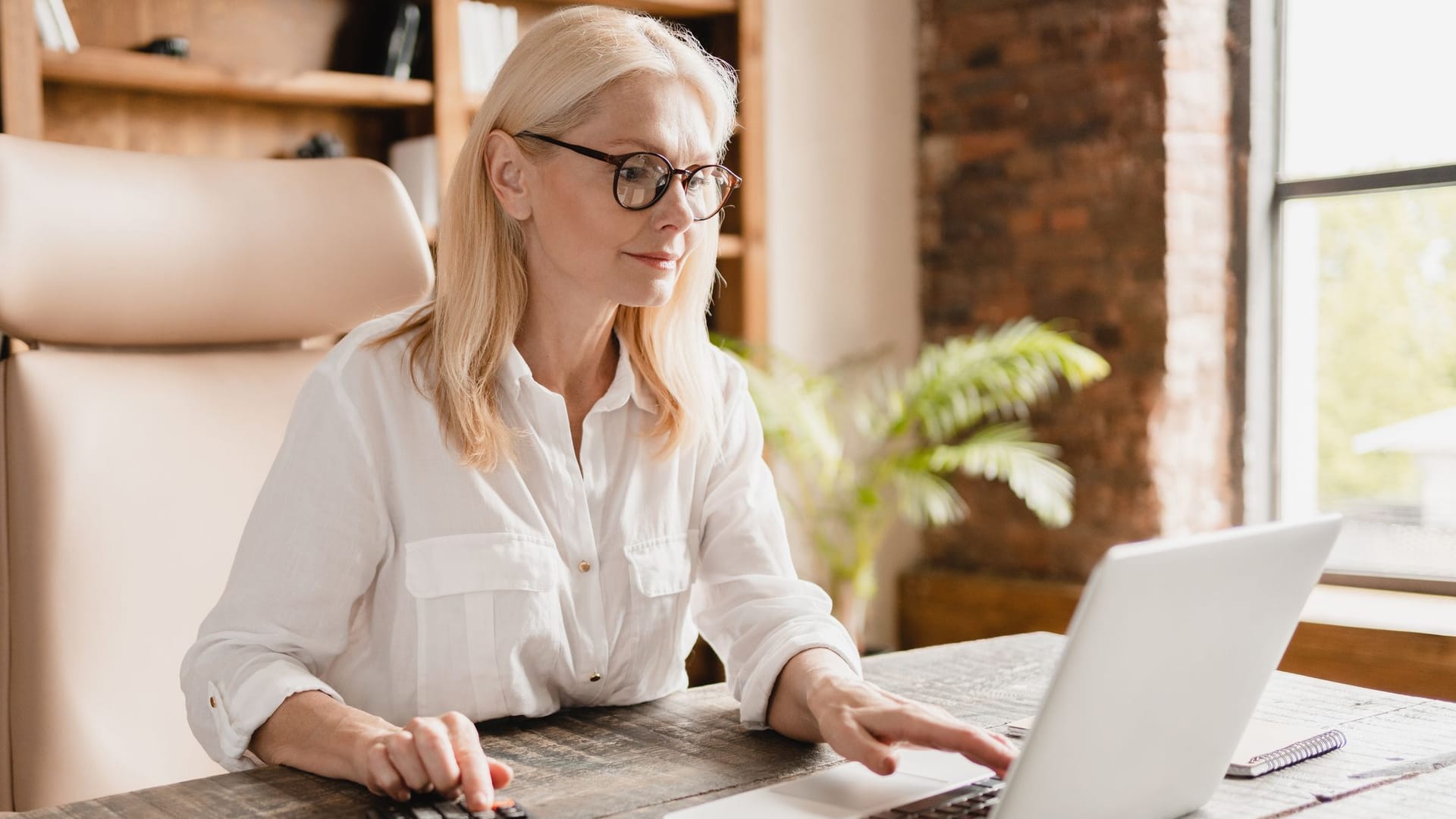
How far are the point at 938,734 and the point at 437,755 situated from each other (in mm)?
357

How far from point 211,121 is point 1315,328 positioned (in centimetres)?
259

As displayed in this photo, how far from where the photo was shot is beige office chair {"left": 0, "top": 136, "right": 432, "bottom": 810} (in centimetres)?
141

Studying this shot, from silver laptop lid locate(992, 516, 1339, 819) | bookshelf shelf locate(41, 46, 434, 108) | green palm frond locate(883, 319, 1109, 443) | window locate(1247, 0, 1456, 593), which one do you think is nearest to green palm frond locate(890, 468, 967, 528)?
green palm frond locate(883, 319, 1109, 443)

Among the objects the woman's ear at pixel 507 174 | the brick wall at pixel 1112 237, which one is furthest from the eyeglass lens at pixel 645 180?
the brick wall at pixel 1112 237

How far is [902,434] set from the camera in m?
3.25

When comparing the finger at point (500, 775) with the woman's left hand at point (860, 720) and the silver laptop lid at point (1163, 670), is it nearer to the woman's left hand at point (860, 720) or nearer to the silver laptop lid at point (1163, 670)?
the woman's left hand at point (860, 720)

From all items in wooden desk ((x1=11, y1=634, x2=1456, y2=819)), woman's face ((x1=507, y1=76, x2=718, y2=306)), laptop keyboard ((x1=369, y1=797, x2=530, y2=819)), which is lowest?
wooden desk ((x1=11, y1=634, x2=1456, y2=819))

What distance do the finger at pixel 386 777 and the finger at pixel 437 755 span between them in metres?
0.02

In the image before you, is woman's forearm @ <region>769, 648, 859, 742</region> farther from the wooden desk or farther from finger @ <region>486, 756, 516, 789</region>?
finger @ <region>486, 756, 516, 789</region>

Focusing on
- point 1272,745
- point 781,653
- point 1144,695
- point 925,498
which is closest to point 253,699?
point 781,653

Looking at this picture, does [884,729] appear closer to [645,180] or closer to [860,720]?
[860,720]

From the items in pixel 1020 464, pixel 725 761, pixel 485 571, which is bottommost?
pixel 1020 464

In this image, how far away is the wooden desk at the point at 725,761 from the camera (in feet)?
3.09

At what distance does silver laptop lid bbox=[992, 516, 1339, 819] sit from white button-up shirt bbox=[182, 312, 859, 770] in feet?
1.28
